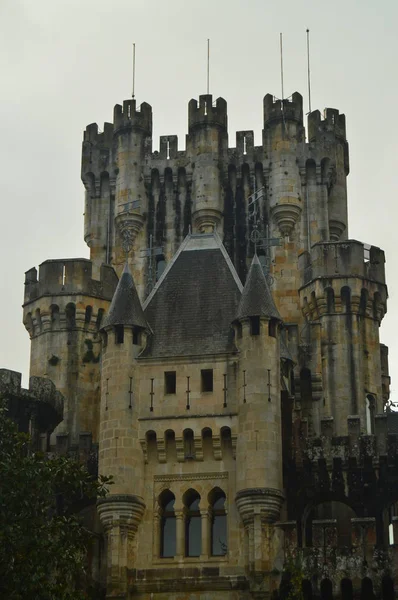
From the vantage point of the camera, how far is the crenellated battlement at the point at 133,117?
76375 millimetres

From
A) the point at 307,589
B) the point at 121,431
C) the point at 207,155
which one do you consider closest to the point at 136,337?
the point at 121,431

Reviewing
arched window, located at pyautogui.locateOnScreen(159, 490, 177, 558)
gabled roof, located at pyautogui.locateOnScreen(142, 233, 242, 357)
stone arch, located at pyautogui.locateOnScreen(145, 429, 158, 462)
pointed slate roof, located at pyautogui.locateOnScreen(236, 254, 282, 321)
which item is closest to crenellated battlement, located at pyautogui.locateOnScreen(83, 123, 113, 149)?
gabled roof, located at pyautogui.locateOnScreen(142, 233, 242, 357)

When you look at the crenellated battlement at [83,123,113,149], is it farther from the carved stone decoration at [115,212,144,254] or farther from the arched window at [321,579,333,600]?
the arched window at [321,579,333,600]

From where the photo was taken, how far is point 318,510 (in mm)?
57594

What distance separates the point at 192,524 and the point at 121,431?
13.2 ft

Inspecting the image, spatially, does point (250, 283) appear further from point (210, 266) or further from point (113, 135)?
point (113, 135)

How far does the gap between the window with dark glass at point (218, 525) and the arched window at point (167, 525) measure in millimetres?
1345

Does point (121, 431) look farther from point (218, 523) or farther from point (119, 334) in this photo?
point (218, 523)

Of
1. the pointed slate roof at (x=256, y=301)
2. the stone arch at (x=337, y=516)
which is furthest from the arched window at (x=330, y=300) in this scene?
the pointed slate roof at (x=256, y=301)

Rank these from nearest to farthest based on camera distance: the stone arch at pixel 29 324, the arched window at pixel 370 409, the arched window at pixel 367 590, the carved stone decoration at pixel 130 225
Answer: the arched window at pixel 367 590
the arched window at pixel 370 409
the stone arch at pixel 29 324
the carved stone decoration at pixel 130 225

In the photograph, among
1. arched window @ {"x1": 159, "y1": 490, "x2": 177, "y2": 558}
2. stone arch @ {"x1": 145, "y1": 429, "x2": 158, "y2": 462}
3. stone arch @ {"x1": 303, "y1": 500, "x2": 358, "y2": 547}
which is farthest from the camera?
stone arch @ {"x1": 303, "y1": 500, "x2": 358, "y2": 547}

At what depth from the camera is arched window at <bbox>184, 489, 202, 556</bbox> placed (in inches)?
1966

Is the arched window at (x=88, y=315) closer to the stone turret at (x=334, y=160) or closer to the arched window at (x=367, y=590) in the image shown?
the stone turret at (x=334, y=160)

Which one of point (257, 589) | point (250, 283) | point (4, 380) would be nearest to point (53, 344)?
point (4, 380)
